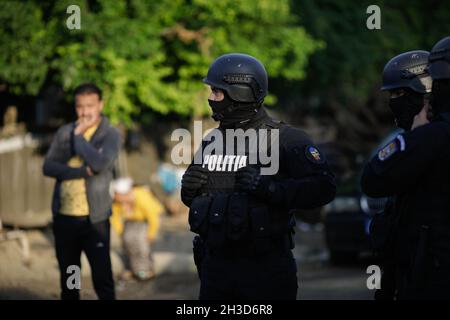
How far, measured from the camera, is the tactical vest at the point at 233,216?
4738 millimetres

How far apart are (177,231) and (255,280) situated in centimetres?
1284

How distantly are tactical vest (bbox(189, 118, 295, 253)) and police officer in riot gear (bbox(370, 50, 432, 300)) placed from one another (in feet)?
1.77

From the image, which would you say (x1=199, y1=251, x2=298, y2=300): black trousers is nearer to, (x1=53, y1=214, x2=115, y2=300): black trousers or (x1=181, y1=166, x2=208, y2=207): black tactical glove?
(x1=181, y1=166, x2=208, y2=207): black tactical glove

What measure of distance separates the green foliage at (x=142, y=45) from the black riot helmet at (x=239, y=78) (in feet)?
28.4

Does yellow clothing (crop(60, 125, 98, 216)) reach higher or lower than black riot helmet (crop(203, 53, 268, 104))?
lower

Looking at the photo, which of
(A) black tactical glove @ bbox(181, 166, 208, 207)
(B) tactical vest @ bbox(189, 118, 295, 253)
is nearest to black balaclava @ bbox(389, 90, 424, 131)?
(B) tactical vest @ bbox(189, 118, 295, 253)

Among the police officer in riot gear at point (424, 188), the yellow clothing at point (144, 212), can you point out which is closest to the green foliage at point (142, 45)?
the yellow clothing at point (144, 212)

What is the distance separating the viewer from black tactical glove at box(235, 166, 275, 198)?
4.71 metres

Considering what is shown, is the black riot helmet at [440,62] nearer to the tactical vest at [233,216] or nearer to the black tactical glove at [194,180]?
the tactical vest at [233,216]

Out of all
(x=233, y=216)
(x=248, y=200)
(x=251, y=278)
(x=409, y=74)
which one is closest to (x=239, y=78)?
(x=248, y=200)

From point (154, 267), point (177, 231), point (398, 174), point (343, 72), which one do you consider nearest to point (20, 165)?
point (177, 231)

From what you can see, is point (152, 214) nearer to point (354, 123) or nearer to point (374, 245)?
point (374, 245)

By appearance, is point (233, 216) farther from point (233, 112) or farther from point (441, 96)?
point (441, 96)

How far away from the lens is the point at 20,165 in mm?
16891
